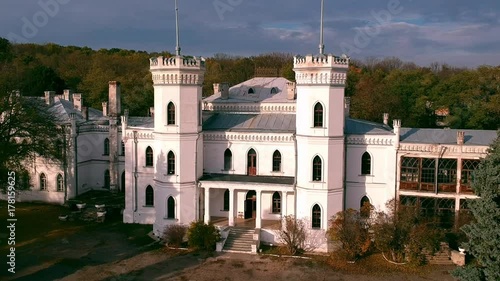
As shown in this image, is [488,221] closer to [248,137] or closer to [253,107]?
[248,137]

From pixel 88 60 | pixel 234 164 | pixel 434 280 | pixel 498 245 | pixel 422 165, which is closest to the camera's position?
pixel 498 245

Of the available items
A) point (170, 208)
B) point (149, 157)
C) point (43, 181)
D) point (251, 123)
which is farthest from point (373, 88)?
point (43, 181)

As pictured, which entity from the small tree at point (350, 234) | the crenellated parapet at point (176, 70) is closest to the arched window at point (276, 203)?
the small tree at point (350, 234)

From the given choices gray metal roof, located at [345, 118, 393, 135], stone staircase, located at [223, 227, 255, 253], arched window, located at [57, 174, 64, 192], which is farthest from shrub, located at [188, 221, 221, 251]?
arched window, located at [57, 174, 64, 192]

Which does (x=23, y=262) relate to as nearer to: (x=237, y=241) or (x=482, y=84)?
(x=237, y=241)

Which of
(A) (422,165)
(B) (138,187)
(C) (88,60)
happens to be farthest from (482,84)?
(C) (88,60)

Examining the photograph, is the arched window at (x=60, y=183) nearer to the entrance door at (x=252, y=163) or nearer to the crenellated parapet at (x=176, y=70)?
the crenellated parapet at (x=176, y=70)

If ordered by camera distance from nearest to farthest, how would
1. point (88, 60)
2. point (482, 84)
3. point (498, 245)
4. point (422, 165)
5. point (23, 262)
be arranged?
1. point (498, 245)
2. point (23, 262)
3. point (422, 165)
4. point (482, 84)
5. point (88, 60)

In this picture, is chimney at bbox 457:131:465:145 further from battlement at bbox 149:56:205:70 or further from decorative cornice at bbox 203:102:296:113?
battlement at bbox 149:56:205:70
